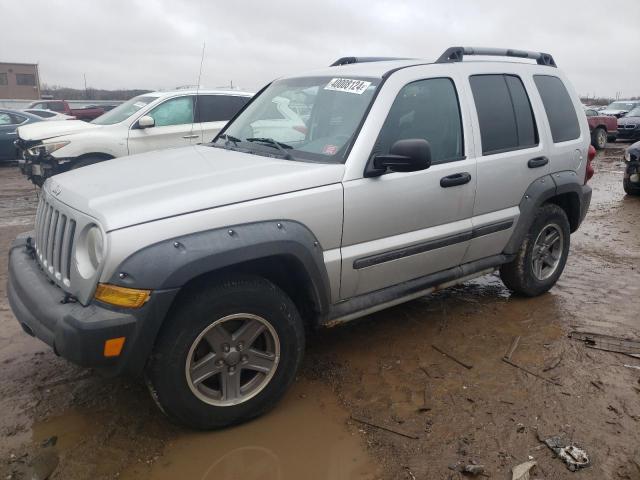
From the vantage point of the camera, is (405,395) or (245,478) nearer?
(245,478)

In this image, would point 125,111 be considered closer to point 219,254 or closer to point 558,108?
point 558,108

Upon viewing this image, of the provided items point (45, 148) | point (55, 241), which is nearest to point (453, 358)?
point (55, 241)

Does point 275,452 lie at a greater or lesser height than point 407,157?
lesser

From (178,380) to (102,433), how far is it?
59 centimetres

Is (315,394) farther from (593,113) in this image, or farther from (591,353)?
(593,113)

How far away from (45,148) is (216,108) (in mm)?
2598

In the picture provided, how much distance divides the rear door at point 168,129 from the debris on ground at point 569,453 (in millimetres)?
6744

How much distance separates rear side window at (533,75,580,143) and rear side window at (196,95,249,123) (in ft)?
17.1

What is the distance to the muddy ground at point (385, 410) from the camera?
262cm

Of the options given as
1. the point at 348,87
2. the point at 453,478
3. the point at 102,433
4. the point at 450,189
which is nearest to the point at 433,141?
the point at 450,189

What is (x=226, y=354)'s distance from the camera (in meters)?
2.79

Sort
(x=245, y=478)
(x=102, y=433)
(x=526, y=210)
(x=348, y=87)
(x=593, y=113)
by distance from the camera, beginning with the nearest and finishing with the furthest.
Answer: (x=245, y=478)
(x=102, y=433)
(x=348, y=87)
(x=526, y=210)
(x=593, y=113)

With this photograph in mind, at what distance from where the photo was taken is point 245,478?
254 cm

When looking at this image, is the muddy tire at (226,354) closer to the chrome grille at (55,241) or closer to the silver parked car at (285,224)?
the silver parked car at (285,224)
